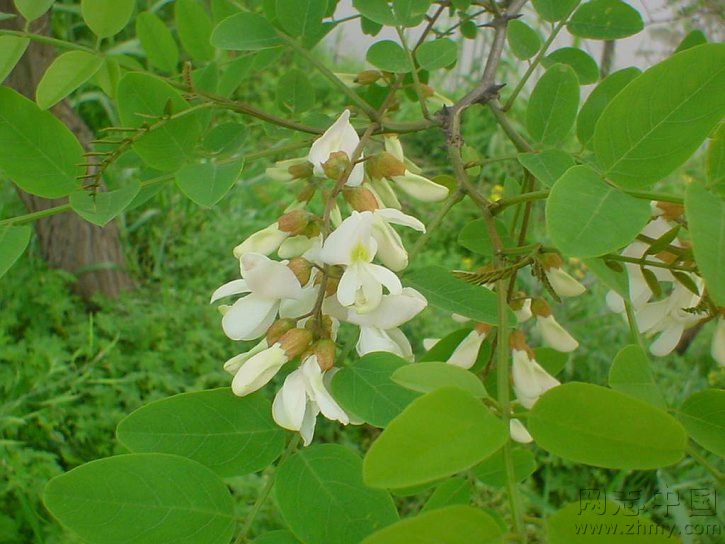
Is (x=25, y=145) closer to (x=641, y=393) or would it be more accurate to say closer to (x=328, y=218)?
(x=328, y=218)

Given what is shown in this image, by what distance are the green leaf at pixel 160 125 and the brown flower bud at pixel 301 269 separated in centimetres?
16

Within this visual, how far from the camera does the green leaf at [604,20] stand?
2.43ft

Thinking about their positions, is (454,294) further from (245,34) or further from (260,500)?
(245,34)

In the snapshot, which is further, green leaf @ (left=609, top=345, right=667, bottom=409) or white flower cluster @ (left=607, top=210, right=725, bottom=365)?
white flower cluster @ (left=607, top=210, right=725, bottom=365)

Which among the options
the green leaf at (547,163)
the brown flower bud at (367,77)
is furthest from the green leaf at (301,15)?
the green leaf at (547,163)

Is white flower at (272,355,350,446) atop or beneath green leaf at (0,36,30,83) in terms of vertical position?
beneath

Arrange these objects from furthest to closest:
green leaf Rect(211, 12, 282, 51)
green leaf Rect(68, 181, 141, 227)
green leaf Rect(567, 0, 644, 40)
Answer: green leaf Rect(567, 0, 644, 40)
green leaf Rect(211, 12, 282, 51)
green leaf Rect(68, 181, 141, 227)

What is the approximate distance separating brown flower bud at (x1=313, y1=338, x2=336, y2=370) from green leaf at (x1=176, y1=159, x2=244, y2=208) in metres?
0.14

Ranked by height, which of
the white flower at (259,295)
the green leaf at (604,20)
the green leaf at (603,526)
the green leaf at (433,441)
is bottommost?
the green leaf at (603,526)

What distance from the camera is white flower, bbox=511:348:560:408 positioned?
23.7 inches

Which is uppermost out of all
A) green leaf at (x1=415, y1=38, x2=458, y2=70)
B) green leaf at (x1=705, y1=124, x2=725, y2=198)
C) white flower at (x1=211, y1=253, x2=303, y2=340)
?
green leaf at (x1=415, y1=38, x2=458, y2=70)

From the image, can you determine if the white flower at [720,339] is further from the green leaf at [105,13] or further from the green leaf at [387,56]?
the green leaf at [105,13]

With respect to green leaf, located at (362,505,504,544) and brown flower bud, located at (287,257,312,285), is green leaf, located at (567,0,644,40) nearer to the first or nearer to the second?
brown flower bud, located at (287,257,312,285)

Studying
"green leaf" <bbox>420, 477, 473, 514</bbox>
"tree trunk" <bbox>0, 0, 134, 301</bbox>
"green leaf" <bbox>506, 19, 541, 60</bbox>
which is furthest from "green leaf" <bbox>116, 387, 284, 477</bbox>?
"tree trunk" <bbox>0, 0, 134, 301</bbox>
